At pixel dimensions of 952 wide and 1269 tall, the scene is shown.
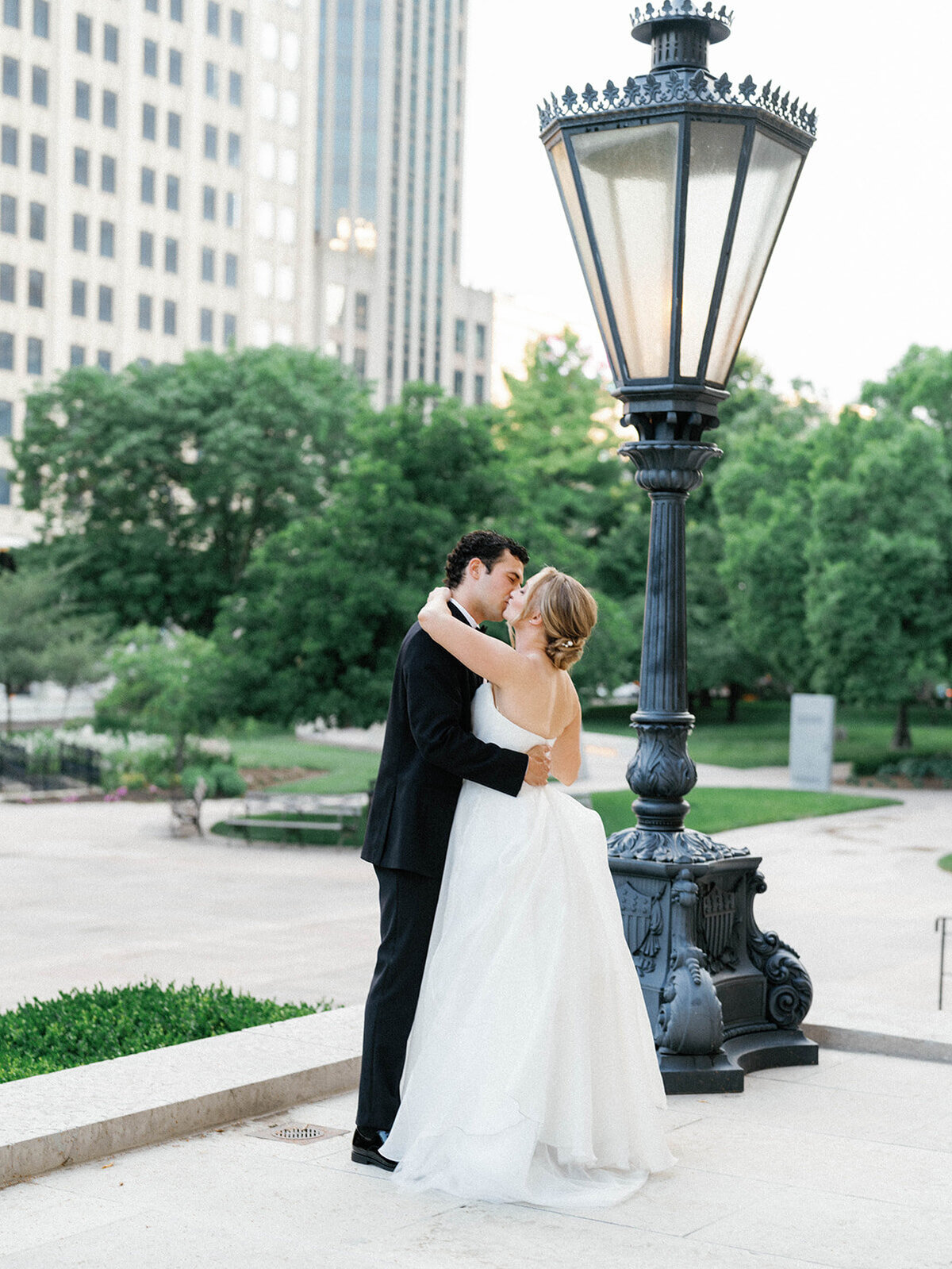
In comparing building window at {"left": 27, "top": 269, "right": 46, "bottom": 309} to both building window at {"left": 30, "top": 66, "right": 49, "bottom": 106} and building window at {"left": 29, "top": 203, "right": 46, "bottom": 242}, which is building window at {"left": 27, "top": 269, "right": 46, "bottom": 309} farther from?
building window at {"left": 30, "top": 66, "right": 49, "bottom": 106}

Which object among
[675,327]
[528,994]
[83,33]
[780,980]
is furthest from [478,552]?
[83,33]

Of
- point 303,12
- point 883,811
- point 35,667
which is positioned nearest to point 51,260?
point 303,12

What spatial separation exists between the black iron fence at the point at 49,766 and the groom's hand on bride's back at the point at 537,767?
2549 centimetres

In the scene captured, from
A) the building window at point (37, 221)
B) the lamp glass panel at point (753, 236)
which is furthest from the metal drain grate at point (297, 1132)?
the building window at point (37, 221)

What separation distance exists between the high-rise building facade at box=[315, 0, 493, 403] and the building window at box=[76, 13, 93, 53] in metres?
29.5

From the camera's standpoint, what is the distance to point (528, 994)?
4.65m

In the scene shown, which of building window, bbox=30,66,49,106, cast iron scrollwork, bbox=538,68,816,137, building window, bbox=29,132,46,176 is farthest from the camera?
building window, bbox=30,66,49,106

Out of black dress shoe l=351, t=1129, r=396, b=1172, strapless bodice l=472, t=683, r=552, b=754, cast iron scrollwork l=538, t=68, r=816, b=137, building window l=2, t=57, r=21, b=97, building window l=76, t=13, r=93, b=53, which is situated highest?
building window l=76, t=13, r=93, b=53

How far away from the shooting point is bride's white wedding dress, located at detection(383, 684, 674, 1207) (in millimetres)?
4516

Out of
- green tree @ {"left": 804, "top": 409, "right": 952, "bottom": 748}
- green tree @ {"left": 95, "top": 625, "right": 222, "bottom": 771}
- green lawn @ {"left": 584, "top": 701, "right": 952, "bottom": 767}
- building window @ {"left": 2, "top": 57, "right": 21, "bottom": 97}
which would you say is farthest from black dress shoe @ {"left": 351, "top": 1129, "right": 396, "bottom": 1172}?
building window @ {"left": 2, "top": 57, "right": 21, "bottom": 97}

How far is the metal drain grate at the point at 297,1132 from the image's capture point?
5180mm

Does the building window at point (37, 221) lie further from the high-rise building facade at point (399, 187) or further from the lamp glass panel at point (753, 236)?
the lamp glass panel at point (753, 236)

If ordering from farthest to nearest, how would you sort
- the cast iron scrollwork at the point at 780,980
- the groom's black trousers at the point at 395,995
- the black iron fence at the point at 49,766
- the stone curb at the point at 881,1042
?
1. the black iron fence at the point at 49,766
2. the stone curb at the point at 881,1042
3. the cast iron scrollwork at the point at 780,980
4. the groom's black trousers at the point at 395,995

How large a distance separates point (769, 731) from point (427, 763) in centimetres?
4394
